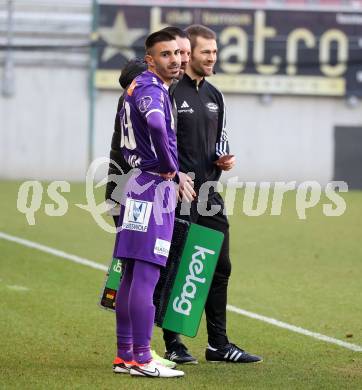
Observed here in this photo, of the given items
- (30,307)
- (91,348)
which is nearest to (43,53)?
(30,307)

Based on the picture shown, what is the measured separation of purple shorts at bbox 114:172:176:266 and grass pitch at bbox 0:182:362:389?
75cm

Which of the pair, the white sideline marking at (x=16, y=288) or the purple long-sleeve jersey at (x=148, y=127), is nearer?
the purple long-sleeve jersey at (x=148, y=127)

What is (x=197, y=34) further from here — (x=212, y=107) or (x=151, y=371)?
(x=151, y=371)

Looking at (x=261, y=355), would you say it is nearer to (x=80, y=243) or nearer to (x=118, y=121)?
(x=118, y=121)

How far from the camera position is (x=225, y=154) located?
8.09 meters

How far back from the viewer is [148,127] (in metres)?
7.10

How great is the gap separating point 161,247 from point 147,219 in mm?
185

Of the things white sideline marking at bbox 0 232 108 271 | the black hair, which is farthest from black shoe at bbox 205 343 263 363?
white sideline marking at bbox 0 232 108 271

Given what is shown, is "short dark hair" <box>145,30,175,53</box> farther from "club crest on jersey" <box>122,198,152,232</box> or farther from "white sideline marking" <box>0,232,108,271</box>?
"white sideline marking" <box>0,232,108,271</box>

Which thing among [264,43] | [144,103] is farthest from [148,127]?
[264,43]

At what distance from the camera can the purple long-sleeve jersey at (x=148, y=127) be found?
7.05 meters

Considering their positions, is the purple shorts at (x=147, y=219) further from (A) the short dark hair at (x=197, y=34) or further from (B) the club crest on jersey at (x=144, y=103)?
(A) the short dark hair at (x=197, y=34)

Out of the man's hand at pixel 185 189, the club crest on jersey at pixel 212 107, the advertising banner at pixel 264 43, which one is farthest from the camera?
the advertising banner at pixel 264 43

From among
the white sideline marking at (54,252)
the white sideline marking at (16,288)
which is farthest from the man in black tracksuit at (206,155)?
the white sideline marking at (54,252)
